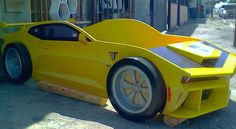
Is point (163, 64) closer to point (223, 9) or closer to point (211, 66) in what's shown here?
point (211, 66)

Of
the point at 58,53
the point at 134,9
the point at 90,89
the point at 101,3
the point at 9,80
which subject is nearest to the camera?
the point at 90,89

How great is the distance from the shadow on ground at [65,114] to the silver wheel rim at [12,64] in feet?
2.01

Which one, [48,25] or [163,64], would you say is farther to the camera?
[48,25]

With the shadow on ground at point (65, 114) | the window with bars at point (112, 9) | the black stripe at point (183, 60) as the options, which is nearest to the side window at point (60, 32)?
the shadow on ground at point (65, 114)

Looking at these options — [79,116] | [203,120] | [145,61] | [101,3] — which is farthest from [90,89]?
[101,3]

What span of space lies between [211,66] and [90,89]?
166cm

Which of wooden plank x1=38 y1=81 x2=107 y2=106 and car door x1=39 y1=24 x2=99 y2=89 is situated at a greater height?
car door x1=39 y1=24 x2=99 y2=89

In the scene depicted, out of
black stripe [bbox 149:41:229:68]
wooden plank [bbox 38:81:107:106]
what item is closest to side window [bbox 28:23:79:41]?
wooden plank [bbox 38:81:107:106]

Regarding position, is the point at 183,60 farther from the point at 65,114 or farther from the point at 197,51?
the point at 65,114

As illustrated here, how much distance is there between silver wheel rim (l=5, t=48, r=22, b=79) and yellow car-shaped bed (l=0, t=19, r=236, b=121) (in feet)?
0.07

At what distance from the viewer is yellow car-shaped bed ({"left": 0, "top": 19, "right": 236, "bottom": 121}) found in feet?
12.8

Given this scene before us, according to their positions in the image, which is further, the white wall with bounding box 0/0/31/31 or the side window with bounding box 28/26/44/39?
the white wall with bounding box 0/0/31/31

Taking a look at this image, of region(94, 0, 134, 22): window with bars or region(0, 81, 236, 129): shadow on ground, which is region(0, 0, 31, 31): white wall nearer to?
region(0, 81, 236, 129): shadow on ground

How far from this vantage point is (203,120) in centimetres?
429
